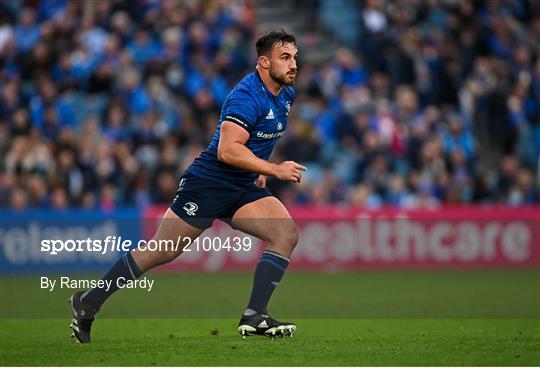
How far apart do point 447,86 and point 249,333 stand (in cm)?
1528

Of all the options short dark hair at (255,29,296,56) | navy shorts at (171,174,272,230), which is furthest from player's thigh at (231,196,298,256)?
short dark hair at (255,29,296,56)

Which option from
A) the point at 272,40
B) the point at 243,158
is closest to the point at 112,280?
the point at 243,158

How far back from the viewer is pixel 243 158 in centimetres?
973

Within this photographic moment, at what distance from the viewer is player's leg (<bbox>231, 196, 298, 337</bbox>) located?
32.9 feet

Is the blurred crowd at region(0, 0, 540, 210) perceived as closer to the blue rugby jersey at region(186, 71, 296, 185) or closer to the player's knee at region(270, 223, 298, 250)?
the blue rugby jersey at region(186, 71, 296, 185)

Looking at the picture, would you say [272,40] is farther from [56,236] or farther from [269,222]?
[56,236]

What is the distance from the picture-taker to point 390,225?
2153cm

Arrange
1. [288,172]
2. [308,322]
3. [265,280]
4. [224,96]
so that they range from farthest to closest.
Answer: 1. [224,96]
2. [308,322]
3. [265,280]
4. [288,172]

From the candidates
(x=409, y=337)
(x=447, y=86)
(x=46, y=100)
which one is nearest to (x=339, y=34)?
(x=447, y=86)

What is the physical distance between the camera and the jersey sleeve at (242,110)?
32.4 ft

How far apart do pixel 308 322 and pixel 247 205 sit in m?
2.54

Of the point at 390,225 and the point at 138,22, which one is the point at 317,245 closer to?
the point at 390,225

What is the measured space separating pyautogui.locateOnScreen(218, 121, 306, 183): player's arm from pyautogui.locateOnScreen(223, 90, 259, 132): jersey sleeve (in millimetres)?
45

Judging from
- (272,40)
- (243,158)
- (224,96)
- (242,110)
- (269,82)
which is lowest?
(243,158)
